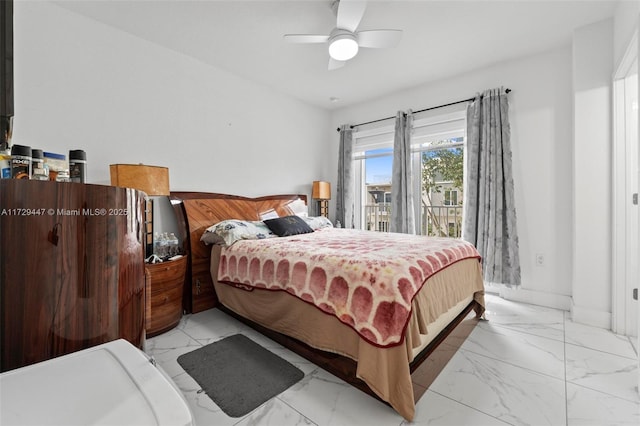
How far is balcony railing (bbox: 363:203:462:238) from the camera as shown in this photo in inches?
160

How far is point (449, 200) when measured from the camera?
13.1 ft

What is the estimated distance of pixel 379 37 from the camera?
7.71 feet

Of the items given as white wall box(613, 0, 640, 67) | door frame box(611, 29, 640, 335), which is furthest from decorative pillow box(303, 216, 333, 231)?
white wall box(613, 0, 640, 67)

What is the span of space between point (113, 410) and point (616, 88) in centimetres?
377

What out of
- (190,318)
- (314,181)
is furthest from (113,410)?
(314,181)

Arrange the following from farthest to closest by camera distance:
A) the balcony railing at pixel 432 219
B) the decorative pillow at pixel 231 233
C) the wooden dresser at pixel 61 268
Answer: the balcony railing at pixel 432 219 → the decorative pillow at pixel 231 233 → the wooden dresser at pixel 61 268

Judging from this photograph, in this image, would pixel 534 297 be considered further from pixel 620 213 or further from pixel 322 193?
pixel 322 193

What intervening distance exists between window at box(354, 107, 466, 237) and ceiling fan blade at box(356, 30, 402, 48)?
158cm

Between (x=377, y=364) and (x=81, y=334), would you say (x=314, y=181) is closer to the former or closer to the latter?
(x=377, y=364)

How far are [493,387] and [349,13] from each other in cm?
269

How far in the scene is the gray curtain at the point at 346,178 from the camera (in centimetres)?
452

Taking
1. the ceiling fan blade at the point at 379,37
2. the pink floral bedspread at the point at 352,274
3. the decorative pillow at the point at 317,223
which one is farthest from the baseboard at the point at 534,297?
the ceiling fan blade at the point at 379,37

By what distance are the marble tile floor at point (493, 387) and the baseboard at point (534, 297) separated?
1.63ft

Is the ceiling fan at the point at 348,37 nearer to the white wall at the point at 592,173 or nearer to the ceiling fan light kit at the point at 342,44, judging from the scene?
the ceiling fan light kit at the point at 342,44
